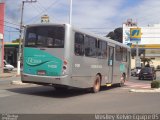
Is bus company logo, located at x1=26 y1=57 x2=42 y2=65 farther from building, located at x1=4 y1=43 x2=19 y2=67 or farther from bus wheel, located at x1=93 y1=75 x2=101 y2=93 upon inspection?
building, located at x1=4 y1=43 x2=19 y2=67

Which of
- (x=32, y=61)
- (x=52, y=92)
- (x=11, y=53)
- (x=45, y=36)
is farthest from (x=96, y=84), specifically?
(x=11, y=53)

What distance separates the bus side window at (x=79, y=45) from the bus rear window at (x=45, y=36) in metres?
0.88

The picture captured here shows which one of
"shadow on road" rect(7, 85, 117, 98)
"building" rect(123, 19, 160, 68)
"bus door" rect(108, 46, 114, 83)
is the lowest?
"shadow on road" rect(7, 85, 117, 98)

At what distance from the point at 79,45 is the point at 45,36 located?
1.67 m

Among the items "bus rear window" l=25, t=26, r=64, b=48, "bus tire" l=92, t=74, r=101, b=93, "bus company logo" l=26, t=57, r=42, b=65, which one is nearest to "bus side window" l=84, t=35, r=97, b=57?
"bus tire" l=92, t=74, r=101, b=93

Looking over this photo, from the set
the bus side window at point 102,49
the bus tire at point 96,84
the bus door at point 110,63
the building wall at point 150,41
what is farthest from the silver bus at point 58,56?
the building wall at point 150,41

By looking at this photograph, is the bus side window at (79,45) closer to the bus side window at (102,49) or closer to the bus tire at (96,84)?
the bus side window at (102,49)

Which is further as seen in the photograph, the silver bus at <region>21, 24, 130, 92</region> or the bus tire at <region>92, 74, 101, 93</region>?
the bus tire at <region>92, 74, 101, 93</region>

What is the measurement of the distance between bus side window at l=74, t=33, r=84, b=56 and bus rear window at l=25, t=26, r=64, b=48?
2.90 ft

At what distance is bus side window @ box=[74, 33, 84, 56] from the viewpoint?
642 inches

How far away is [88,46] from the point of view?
17.7 meters

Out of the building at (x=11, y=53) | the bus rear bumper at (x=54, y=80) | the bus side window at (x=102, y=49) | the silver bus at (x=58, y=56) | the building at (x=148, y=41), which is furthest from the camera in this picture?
the building at (x=148, y=41)

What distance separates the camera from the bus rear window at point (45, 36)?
1576 centimetres

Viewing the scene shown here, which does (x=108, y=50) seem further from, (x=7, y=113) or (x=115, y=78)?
(x=7, y=113)
